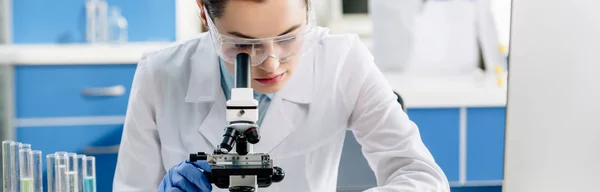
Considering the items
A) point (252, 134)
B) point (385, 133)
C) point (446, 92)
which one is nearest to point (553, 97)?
point (385, 133)

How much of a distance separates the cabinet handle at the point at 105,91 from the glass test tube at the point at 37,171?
178cm

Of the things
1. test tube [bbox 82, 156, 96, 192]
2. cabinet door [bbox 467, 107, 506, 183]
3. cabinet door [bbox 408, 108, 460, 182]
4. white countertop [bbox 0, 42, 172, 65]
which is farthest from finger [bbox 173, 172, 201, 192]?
cabinet door [bbox 467, 107, 506, 183]

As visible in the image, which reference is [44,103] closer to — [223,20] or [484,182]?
[484,182]

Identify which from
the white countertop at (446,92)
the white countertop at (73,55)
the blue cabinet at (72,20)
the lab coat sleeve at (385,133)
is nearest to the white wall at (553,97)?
the lab coat sleeve at (385,133)

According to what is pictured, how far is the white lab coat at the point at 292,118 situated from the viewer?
138 centimetres

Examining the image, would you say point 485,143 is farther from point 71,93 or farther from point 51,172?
point 51,172

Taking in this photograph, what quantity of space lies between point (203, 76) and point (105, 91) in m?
1.58

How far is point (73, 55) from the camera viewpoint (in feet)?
9.41

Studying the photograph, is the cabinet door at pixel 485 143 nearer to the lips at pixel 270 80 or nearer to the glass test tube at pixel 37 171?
the lips at pixel 270 80

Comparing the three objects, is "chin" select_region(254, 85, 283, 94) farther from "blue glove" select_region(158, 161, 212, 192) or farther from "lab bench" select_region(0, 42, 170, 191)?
"lab bench" select_region(0, 42, 170, 191)

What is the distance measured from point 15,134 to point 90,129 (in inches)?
11.3

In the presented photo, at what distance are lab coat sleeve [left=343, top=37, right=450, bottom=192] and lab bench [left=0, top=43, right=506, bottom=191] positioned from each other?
1.47 m

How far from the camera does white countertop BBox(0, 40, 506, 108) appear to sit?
2.87 metres

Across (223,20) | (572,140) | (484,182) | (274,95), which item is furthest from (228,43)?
(484,182)
